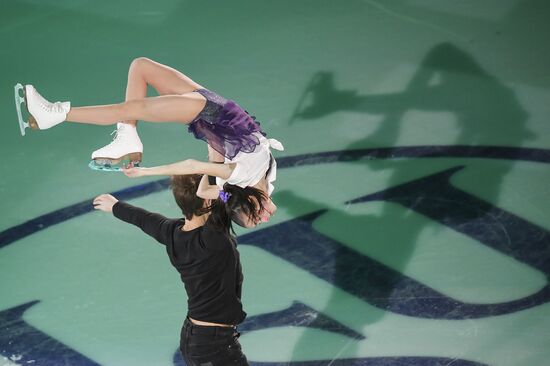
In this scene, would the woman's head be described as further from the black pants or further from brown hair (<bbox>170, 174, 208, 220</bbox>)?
the black pants

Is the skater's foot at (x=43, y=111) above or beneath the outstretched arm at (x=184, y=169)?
above

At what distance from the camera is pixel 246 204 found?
17.2 feet

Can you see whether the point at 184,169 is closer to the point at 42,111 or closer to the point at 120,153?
the point at 120,153

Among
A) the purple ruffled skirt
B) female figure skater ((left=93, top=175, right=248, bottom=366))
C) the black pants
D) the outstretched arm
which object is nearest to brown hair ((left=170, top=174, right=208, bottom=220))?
female figure skater ((left=93, top=175, right=248, bottom=366))

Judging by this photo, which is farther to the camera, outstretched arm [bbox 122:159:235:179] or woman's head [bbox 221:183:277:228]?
woman's head [bbox 221:183:277:228]

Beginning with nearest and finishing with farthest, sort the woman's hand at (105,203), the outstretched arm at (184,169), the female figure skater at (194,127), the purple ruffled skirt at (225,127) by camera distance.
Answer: the outstretched arm at (184,169), the female figure skater at (194,127), the purple ruffled skirt at (225,127), the woman's hand at (105,203)

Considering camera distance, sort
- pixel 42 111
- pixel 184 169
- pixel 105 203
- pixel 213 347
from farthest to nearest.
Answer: pixel 105 203 < pixel 213 347 < pixel 42 111 < pixel 184 169

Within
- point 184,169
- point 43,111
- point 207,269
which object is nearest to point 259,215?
point 207,269

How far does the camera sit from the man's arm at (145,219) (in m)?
5.31

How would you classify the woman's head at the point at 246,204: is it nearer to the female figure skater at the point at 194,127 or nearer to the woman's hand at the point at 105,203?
the female figure skater at the point at 194,127

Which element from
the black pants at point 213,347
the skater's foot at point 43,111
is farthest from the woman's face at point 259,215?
the skater's foot at point 43,111

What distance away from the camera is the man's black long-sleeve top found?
17.0 feet

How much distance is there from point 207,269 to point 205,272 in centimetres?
2

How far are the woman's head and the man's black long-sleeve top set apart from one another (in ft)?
0.41
